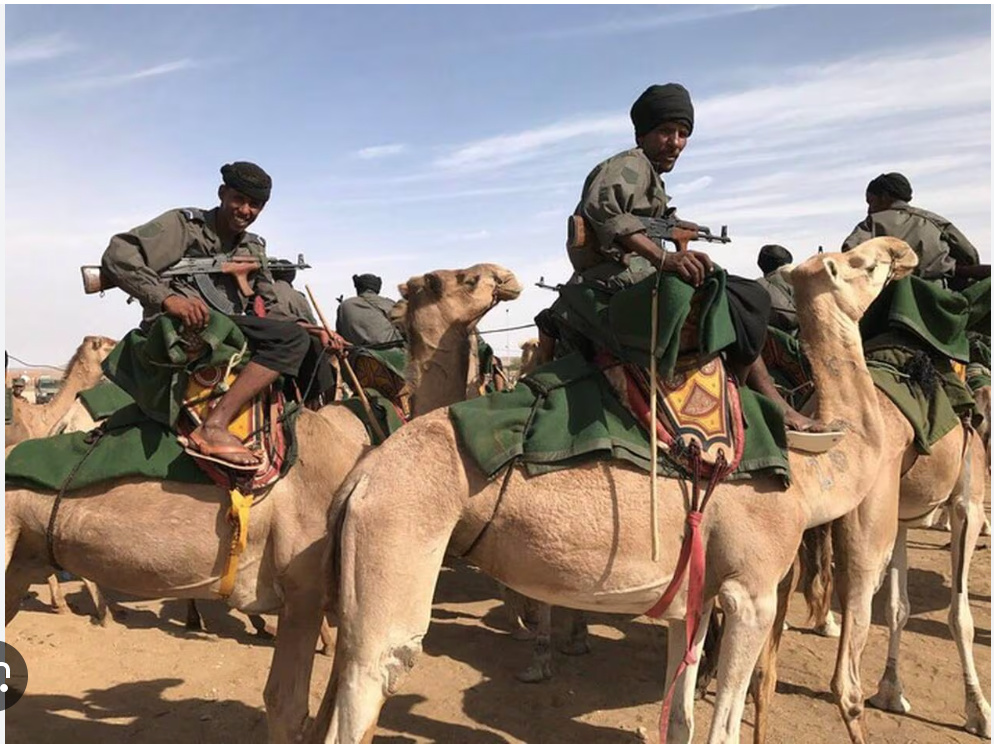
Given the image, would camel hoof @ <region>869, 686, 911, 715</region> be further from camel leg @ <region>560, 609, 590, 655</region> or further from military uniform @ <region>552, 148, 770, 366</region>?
military uniform @ <region>552, 148, 770, 366</region>

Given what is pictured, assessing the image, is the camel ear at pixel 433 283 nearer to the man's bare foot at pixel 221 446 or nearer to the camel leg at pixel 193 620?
the man's bare foot at pixel 221 446

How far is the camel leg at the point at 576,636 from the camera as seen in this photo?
24.1ft

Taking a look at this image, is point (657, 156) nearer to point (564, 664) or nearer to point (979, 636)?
point (564, 664)

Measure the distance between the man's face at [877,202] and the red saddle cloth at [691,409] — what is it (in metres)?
3.49

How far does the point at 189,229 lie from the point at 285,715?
2765mm

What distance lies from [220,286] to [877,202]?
5037 millimetres

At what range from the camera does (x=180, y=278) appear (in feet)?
16.0

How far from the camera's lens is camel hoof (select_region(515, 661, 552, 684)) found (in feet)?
22.0

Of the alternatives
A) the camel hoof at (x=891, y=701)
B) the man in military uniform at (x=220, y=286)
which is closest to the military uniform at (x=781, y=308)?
the camel hoof at (x=891, y=701)

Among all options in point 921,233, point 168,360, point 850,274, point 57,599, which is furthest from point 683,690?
point 57,599

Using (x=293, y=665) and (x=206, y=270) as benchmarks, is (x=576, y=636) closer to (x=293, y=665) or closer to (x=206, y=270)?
(x=293, y=665)

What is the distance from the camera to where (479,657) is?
7.29 meters

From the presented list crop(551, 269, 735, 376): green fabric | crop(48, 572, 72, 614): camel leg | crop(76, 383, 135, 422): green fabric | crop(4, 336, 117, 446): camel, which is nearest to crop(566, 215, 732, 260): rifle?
crop(551, 269, 735, 376): green fabric

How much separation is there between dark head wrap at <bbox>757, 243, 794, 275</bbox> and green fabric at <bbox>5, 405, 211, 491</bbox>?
24.0 feet
